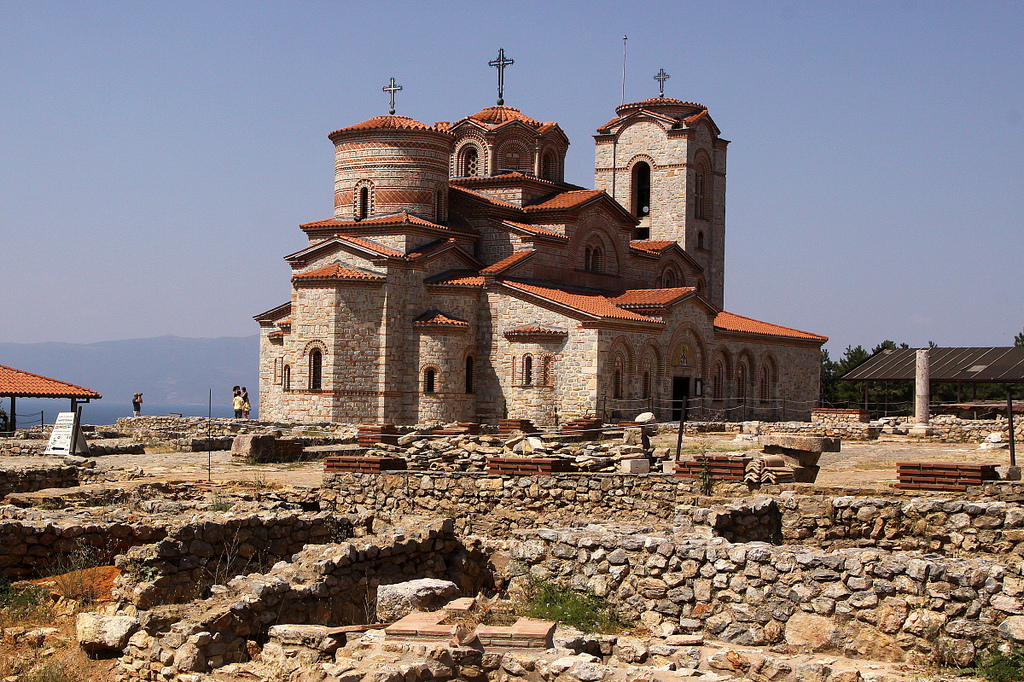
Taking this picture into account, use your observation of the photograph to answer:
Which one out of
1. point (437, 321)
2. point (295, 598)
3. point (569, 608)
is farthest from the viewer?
point (437, 321)

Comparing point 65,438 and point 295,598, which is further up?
point 65,438

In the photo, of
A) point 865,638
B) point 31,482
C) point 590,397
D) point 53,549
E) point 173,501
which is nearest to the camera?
point 865,638

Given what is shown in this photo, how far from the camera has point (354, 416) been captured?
32.4 meters

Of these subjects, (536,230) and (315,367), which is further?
(536,230)

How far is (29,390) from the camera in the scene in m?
27.3

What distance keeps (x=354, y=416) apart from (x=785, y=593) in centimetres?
2516

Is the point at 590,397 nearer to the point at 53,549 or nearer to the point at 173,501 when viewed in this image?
the point at 173,501

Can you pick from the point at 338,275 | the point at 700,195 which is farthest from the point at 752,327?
the point at 338,275

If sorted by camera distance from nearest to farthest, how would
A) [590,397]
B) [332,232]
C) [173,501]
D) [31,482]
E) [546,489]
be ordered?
1. [546,489]
2. [173,501]
3. [31,482]
4. [590,397]
5. [332,232]

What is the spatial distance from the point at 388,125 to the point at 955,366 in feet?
72.8

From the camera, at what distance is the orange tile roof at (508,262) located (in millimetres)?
34625

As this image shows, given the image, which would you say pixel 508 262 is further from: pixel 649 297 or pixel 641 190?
pixel 641 190

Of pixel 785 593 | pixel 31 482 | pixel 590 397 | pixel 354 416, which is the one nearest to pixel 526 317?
pixel 590 397

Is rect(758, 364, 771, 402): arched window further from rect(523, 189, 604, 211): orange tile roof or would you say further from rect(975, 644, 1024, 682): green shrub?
rect(975, 644, 1024, 682): green shrub
